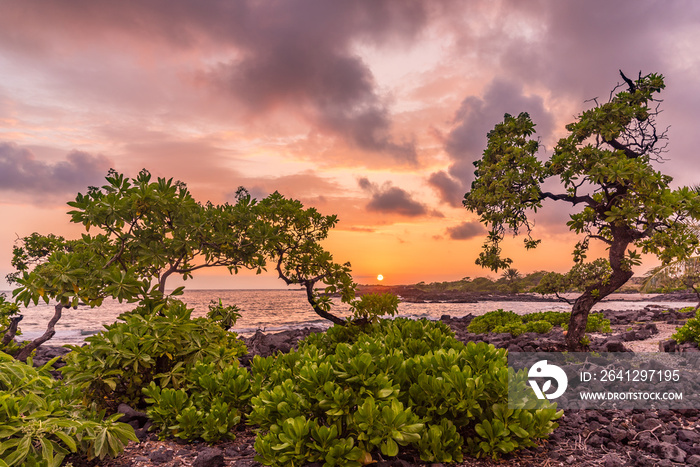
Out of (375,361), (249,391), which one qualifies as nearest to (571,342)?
(375,361)

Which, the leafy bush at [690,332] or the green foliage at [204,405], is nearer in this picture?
the green foliage at [204,405]

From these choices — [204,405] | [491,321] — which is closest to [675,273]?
[491,321]

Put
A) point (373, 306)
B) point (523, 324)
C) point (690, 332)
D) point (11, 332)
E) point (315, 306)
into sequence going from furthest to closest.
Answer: point (523, 324) → point (690, 332) → point (11, 332) → point (315, 306) → point (373, 306)

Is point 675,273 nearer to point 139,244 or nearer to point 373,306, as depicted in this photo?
point 373,306

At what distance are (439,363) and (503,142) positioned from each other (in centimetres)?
755

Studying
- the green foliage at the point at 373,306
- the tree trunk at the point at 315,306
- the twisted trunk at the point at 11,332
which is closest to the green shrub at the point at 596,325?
the green foliage at the point at 373,306

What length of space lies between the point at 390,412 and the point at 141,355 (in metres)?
3.88

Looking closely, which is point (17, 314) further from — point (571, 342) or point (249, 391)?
point (571, 342)

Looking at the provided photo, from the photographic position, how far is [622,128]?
9.85m

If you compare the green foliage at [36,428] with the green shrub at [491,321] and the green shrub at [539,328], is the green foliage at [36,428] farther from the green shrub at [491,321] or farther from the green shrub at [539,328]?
the green shrub at [491,321]

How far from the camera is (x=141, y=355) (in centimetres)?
580

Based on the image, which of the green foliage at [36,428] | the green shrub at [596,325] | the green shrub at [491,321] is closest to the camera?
the green foliage at [36,428]

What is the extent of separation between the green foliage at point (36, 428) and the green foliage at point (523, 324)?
12.6m

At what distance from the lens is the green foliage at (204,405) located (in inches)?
207
